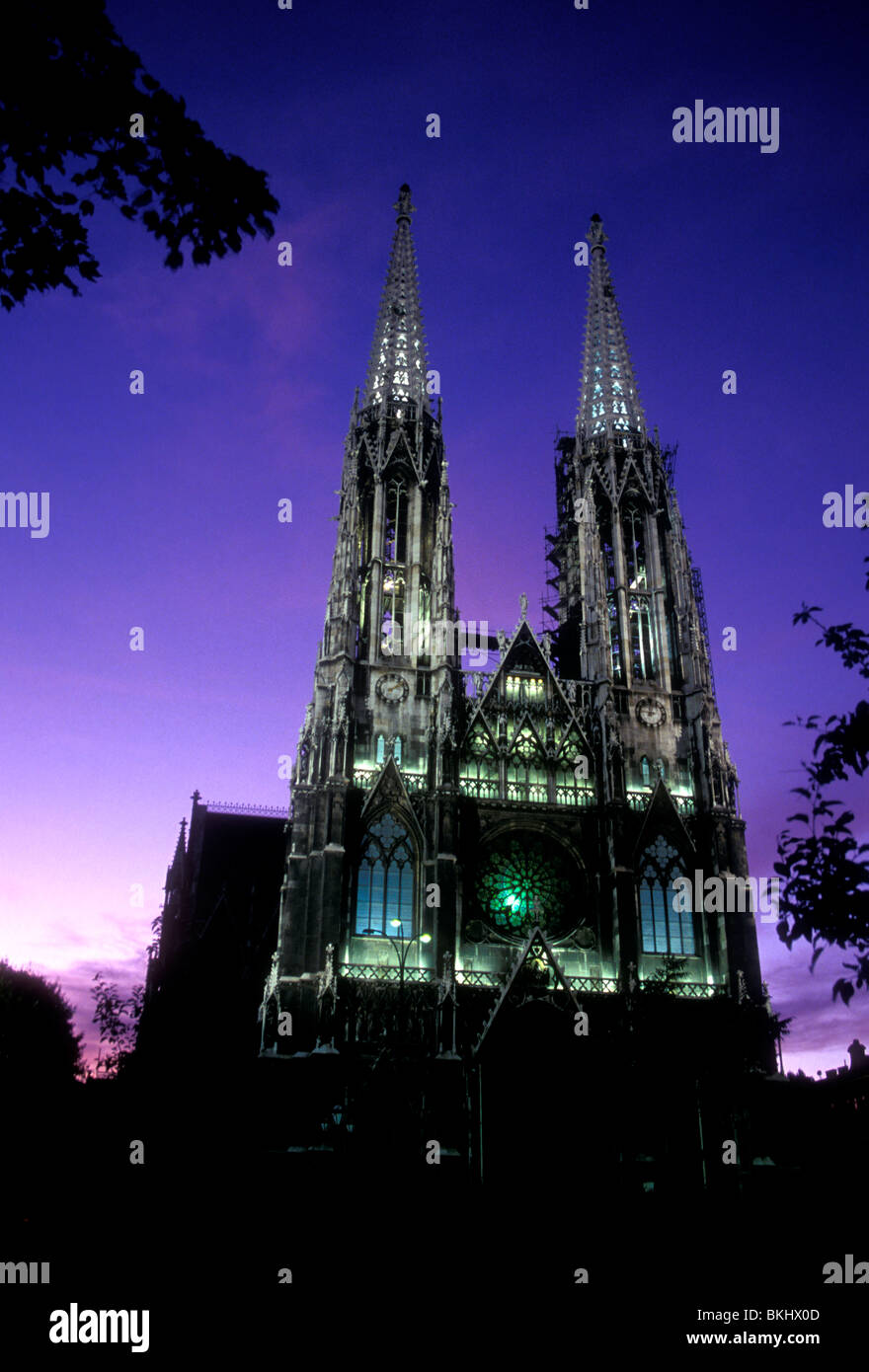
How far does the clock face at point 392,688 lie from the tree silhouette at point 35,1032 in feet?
70.9

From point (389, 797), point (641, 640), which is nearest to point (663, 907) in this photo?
point (389, 797)

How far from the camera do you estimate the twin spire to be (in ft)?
200

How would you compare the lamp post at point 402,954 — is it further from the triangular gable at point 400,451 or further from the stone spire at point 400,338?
the stone spire at point 400,338

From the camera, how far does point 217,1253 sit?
25.1 m

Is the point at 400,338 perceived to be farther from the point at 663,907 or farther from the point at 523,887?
the point at 663,907

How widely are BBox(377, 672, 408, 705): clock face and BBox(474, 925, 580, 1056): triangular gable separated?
13120 mm

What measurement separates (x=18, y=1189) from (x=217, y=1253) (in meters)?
9.00

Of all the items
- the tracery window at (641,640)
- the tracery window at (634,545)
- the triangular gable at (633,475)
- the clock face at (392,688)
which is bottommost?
the clock face at (392,688)

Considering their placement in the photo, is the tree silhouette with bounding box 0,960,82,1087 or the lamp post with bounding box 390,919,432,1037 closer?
the lamp post with bounding box 390,919,432,1037

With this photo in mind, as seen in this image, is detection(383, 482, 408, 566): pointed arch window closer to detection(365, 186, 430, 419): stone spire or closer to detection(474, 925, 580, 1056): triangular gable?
detection(365, 186, 430, 419): stone spire

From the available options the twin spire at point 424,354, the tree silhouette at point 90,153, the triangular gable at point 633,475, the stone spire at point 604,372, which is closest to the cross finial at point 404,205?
the twin spire at point 424,354

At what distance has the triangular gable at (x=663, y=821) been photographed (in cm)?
4712

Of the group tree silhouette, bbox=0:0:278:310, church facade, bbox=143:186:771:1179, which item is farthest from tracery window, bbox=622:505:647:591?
tree silhouette, bbox=0:0:278:310
